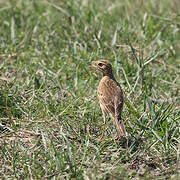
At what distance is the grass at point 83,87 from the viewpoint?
5707 mm

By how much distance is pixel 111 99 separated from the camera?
643 cm

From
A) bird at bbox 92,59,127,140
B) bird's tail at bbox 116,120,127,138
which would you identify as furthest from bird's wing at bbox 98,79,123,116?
bird's tail at bbox 116,120,127,138

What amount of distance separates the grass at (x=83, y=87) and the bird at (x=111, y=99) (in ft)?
0.55

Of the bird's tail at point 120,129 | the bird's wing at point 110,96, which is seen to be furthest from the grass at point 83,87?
the bird's wing at point 110,96

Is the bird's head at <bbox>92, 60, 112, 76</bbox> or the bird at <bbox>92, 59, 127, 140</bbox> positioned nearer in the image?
the bird at <bbox>92, 59, 127, 140</bbox>

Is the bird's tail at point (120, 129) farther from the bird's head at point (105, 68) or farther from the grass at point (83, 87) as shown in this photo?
the bird's head at point (105, 68)

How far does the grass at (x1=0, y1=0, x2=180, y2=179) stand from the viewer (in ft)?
18.7

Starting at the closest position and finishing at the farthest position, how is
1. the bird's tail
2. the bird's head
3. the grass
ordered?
the grass, the bird's tail, the bird's head

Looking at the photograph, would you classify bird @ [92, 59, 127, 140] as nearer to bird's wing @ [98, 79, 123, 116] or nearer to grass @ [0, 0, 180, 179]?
bird's wing @ [98, 79, 123, 116]

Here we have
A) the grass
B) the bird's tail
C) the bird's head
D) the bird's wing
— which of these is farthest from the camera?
the bird's head

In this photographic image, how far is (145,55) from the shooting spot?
8508mm

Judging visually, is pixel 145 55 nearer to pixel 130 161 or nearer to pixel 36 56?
pixel 36 56

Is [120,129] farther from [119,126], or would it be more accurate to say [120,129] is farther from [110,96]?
[110,96]

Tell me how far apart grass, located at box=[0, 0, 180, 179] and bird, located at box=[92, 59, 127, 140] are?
17 cm
